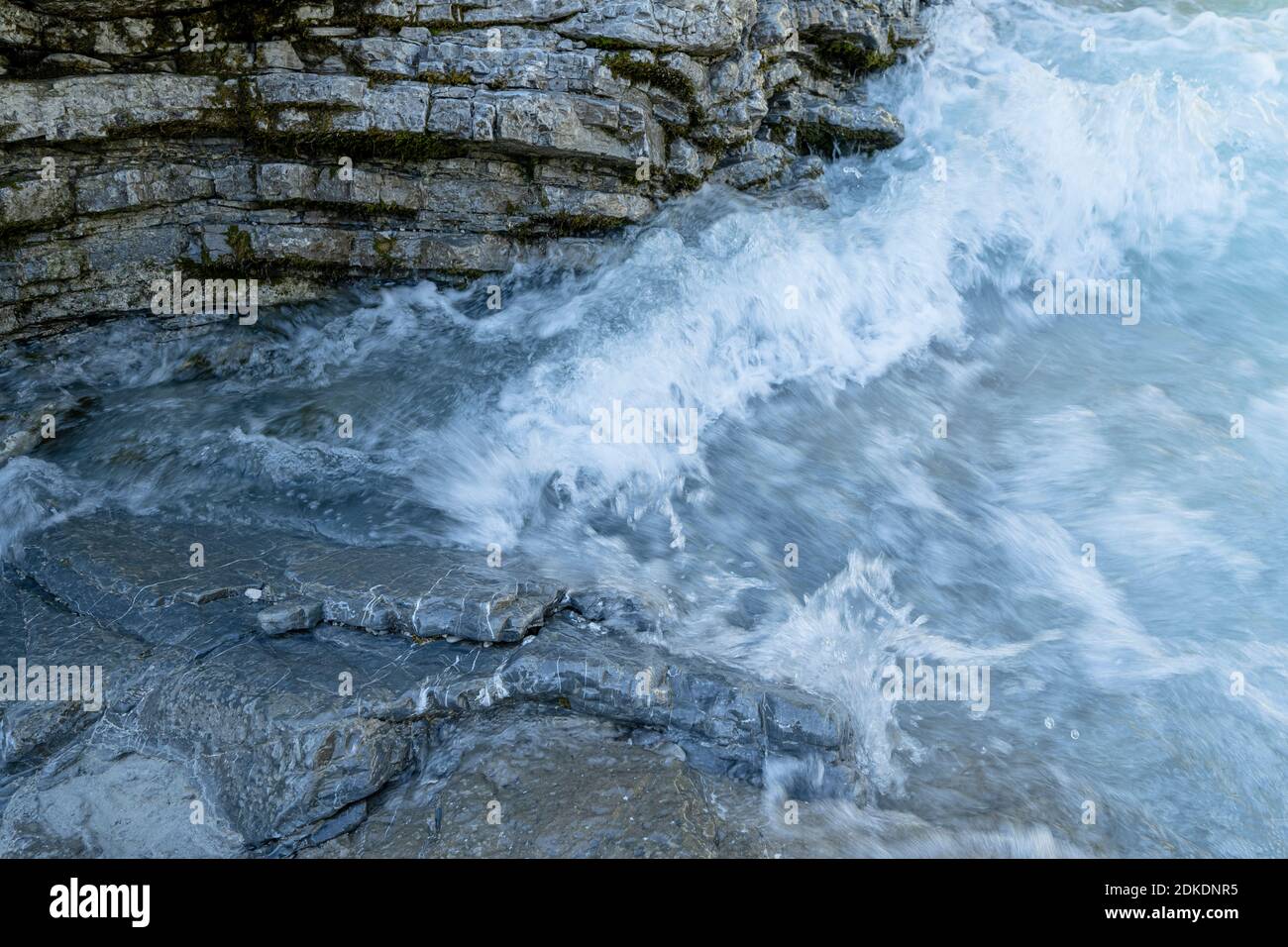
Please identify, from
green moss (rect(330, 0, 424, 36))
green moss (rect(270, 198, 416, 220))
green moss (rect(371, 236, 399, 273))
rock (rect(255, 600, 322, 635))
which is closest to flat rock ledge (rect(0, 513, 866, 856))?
rock (rect(255, 600, 322, 635))

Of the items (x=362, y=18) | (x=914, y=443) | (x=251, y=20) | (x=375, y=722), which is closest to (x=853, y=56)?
(x=914, y=443)

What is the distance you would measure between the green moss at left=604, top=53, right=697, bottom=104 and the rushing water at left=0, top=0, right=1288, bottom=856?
1.32 metres

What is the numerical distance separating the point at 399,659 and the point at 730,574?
278 cm

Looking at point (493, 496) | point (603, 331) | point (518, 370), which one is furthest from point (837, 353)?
point (493, 496)

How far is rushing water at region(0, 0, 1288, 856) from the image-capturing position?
623 cm

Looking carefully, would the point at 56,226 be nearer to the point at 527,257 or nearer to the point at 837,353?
the point at 527,257

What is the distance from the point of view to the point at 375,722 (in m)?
5.40

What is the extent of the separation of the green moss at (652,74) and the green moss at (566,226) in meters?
1.44

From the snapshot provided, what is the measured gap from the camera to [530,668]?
5738 millimetres

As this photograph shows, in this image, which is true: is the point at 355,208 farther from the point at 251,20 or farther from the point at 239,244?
the point at 251,20

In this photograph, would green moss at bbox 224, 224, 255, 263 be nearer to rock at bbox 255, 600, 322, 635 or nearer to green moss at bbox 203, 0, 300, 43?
green moss at bbox 203, 0, 300, 43

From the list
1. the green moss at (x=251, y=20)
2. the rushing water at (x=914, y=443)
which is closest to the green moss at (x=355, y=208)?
the rushing water at (x=914, y=443)

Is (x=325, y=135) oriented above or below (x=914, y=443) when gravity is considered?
above

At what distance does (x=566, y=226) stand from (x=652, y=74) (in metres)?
1.83
